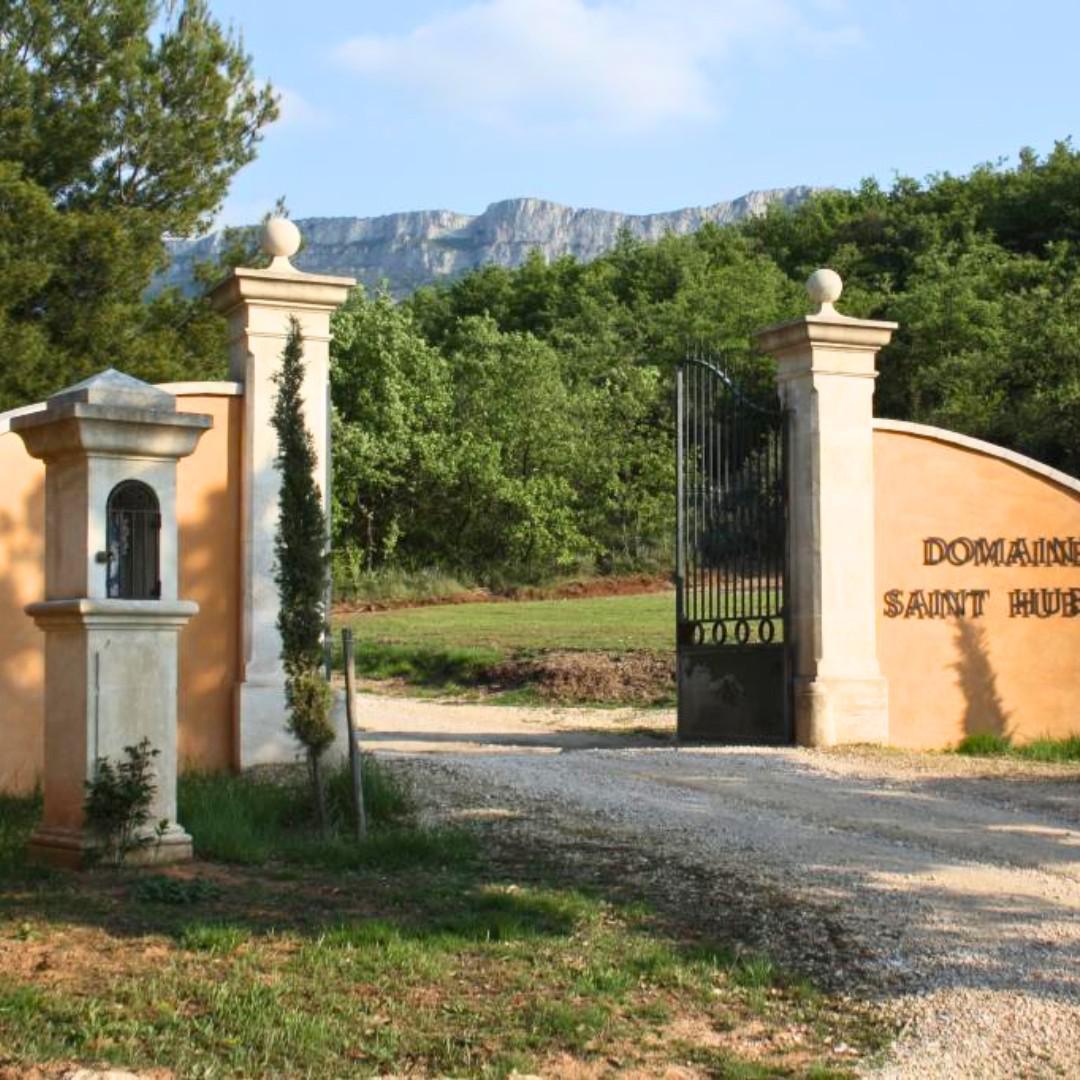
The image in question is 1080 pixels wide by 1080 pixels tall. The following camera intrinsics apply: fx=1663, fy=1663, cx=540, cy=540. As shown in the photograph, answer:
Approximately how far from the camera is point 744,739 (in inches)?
535

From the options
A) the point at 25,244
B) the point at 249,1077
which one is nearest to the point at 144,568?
the point at 249,1077

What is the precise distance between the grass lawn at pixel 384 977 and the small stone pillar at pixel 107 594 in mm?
483

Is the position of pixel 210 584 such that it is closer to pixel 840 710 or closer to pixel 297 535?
pixel 297 535

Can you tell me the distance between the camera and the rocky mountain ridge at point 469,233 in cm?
15638

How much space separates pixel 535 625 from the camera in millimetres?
25922

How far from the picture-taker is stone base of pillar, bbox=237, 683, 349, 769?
11094 mm

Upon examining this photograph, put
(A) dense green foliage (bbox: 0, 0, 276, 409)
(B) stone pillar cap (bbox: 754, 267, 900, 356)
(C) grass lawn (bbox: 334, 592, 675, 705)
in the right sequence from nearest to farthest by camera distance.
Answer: (B) stone pillar cap (bbox: 754, 267, 900, 356)
(C) grass lawn (bbox: 334, 592, 675, 705)
(A) dense green foliage (bbox: 0, 0, 276, 409)

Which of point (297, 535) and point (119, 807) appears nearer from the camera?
point (119, 807)

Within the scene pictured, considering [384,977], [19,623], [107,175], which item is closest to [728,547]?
[19,623]

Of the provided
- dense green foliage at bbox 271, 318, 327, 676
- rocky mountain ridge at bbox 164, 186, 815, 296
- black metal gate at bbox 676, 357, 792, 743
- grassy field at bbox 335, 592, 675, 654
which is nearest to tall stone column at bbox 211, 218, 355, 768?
dense green foliage at bbox 271, 318, 327, 676

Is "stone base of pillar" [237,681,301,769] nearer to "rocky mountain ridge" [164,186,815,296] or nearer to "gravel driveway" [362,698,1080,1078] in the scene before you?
"gravel driveway" [362,698,1080,1078]

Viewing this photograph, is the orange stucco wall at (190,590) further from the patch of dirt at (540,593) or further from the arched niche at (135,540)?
the patch of dirt at (540,593)

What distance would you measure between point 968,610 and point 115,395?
8267mm

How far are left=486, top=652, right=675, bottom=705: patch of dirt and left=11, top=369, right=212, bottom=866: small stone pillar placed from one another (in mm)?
10886
